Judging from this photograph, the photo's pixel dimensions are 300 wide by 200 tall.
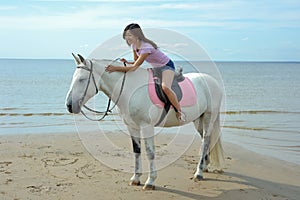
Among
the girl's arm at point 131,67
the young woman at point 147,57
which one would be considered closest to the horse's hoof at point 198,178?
the young woman at point 147,57

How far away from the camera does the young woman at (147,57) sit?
17.2ft

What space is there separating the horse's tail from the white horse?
0.09 meters

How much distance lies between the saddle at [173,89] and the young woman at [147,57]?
9 centimetres

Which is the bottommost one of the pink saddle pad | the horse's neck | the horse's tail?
the horse's tail

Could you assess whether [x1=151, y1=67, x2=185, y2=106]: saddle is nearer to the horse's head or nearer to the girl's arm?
the girl's arm

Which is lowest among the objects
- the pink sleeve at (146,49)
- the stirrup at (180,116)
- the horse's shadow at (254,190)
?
the horse's shadow at (254,190)

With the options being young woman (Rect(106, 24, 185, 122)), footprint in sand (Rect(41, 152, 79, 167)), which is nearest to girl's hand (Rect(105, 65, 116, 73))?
young woman (Rect(106, 24, 185, 122))

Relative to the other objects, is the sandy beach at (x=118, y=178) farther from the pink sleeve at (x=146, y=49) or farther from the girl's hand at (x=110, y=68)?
the pink sleeve at (x=146, y=49)

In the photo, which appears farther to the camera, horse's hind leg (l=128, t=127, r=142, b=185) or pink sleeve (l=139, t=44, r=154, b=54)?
horse's hind leg (l=128, t=127, r=142, b=185)

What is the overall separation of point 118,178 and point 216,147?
69.9 inches

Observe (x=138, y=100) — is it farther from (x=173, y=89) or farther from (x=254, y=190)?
(x=254, y=190)

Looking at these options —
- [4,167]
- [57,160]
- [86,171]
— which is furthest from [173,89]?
[4,167]

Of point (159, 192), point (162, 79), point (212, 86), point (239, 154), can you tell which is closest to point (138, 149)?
point (159, 192)

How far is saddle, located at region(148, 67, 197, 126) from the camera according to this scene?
538 cm
